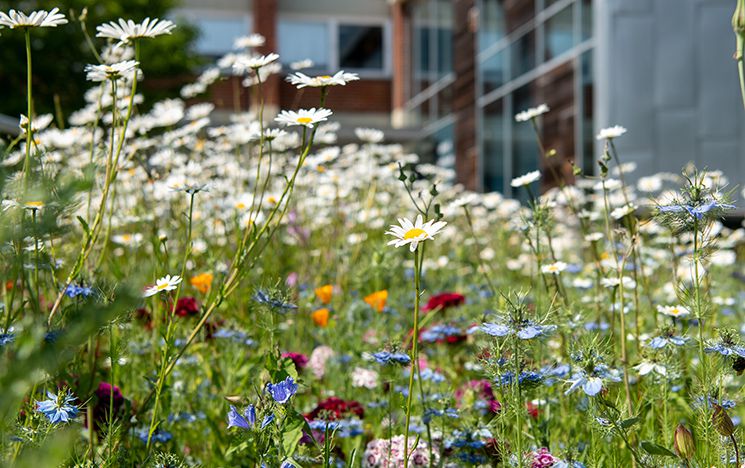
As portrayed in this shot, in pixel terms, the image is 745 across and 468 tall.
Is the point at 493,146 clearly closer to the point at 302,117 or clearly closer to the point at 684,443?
the point at 302,117

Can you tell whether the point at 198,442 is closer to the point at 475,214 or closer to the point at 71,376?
the point at 71,376

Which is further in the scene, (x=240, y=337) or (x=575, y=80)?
(x=575, y=80)

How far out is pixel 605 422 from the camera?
53.5 inches

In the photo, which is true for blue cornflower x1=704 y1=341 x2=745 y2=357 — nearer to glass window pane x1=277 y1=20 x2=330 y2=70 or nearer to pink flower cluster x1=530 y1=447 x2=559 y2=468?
pink flower cluster x1=530 y1=447 x2=559 y2=468

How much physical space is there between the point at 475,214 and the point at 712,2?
13.2 ft

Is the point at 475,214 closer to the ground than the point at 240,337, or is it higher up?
closer to the ground

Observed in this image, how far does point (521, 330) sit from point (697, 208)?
37 cm

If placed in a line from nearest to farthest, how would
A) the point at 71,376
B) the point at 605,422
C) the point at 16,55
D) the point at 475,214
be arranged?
the point at 605,422 → the point at 71,376 → the point at 475,214 → the point at 16,55

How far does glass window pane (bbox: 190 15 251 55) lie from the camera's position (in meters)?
18.3

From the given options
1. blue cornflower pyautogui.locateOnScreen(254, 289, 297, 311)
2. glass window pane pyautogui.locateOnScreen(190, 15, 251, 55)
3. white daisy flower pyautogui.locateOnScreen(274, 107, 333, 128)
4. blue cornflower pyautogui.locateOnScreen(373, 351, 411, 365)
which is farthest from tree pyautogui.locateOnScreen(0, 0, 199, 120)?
blue cornflower pyautogui.locateOnScreen(373, 351, 411, 365)

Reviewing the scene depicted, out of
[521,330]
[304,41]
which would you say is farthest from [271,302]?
[304,41]

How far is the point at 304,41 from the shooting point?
18.9m

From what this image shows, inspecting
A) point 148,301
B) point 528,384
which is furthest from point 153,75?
point 528,384

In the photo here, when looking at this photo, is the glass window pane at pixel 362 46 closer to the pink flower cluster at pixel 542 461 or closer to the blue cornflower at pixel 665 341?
the blue cornflower at pixel 665 341
